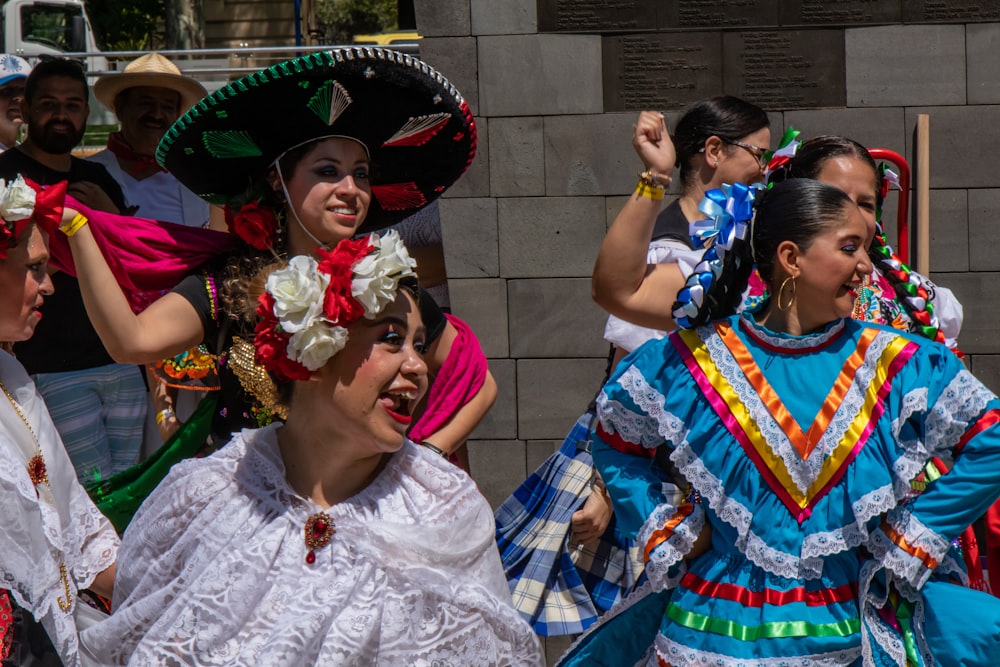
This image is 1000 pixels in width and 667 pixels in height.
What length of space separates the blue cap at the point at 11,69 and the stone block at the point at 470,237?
2545mm

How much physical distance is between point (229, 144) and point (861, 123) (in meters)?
3.43

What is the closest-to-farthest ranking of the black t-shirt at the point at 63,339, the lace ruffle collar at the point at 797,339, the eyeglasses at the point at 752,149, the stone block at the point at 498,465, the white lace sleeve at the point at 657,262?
1. the lace ruffle collar at the point at 797,339
2. the white lace sleeve at the point at 657,262
3. the eyeglasses at the point at 752,149
4. the black t-shirt at the point at 63,339
5. the stone block at the point at 498,465

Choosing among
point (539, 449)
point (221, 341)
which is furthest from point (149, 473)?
point (539, 449)

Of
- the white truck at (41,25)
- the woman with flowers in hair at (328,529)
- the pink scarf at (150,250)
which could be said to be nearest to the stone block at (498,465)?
the pink scarf at (150,250)

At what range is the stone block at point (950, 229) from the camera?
6.08 m

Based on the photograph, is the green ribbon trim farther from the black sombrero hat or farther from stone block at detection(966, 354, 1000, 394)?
stone block at detection(966, 354, 1000, 394)

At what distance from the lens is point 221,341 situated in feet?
12.1

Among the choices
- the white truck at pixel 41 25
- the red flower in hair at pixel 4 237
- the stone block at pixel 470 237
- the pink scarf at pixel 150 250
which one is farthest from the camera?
the white truck at pixel 41 25

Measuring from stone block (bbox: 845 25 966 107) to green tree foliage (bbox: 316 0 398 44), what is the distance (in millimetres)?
33034

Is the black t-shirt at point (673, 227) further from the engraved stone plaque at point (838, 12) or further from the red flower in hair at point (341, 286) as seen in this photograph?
the engraved stone plaque at point (838, 12)

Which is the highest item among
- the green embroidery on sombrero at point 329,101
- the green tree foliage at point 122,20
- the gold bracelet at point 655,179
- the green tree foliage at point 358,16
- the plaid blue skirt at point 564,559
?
the green tree foliage at point 358,16

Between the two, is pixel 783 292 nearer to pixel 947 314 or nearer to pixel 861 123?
pixel 947 314

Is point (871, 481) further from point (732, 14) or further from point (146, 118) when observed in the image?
point (146, 118)

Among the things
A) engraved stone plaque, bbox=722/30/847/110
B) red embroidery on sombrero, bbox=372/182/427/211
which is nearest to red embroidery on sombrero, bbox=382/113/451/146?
red embroidery on sombrero, bbox=372/182/427/211
